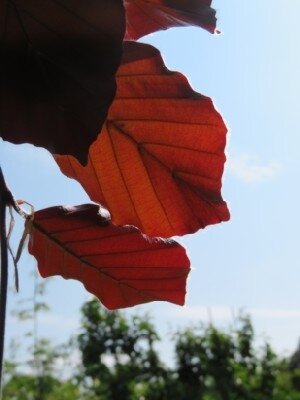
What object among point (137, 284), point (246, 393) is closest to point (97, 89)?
point (137, 284)

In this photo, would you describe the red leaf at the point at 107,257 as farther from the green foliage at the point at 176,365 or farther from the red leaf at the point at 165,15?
the green foliage at the point at 176,365

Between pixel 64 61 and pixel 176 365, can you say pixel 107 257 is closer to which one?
pixel 64 61

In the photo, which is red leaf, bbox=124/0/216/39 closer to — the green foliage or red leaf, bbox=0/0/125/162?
red leaf, bbox=0/0/125/162

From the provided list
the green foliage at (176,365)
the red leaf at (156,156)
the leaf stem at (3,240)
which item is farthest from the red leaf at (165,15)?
the green foliage at (176,365)

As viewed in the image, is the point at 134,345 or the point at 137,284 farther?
the point at 134,345

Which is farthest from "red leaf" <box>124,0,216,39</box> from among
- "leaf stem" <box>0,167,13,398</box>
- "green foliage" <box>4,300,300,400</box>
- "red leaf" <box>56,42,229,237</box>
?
"green foliage" <box>4,300,300,400</box>

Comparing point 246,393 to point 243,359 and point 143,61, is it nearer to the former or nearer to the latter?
point 243,359
